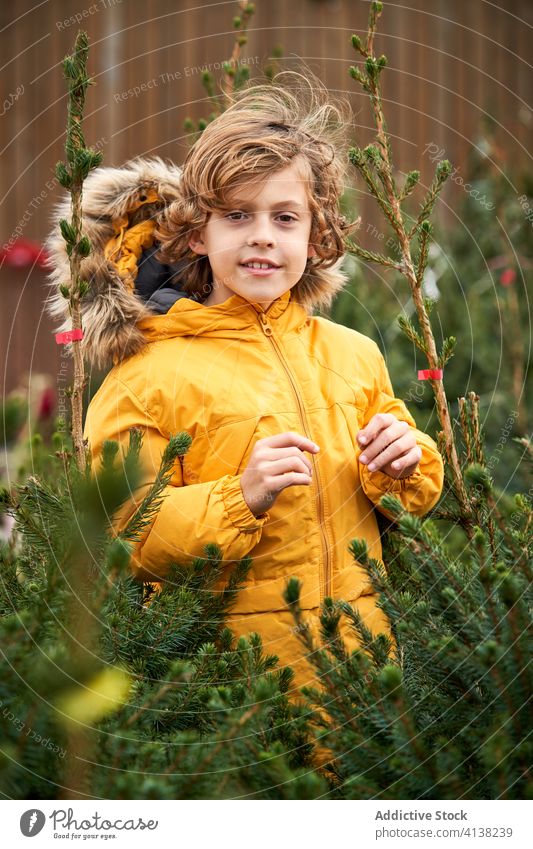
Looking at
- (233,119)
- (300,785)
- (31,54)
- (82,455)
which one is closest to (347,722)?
(300,785)

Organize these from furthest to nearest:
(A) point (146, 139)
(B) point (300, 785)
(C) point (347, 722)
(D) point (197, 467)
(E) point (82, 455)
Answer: (A) point (146, 139) → (D) point (197, 467) → (E) point (82, 455) → (C) point (347, 722) → (B) point (300, 785)

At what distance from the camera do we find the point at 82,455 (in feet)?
4.48

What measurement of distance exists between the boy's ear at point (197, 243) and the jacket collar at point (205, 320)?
107 millimetres

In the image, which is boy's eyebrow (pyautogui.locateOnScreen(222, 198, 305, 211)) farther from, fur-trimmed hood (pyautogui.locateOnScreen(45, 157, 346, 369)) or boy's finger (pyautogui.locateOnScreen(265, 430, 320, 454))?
boy's finger (pyautogui.locateOnScreen(265, 430, 320, 454))

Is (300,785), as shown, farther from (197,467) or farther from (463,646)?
(197,467)

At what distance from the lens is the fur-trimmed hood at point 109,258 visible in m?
1.66

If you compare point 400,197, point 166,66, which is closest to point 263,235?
point 400,197

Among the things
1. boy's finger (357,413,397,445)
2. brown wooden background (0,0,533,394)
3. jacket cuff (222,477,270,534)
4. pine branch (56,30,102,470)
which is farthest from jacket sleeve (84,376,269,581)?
brown wooden background (0,0,533,394)

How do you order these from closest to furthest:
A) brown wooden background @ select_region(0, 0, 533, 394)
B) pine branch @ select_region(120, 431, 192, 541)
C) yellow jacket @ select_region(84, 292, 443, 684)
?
pine branch @ select_region(120, 431, 192, 541), yellow jacket @ select_region(84, 292, 443, 684), brown wooden background @ select_region(0, 0, 533, 394)

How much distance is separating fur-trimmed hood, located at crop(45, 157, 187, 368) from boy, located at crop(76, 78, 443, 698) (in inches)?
1.5

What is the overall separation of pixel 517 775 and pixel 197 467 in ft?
2.50

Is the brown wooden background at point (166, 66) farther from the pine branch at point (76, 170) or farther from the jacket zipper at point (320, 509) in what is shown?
the pine branch at point (76, 170)

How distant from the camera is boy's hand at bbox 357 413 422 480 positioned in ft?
4.99

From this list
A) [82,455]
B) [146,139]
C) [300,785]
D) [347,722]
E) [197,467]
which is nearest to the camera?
[300,785]
